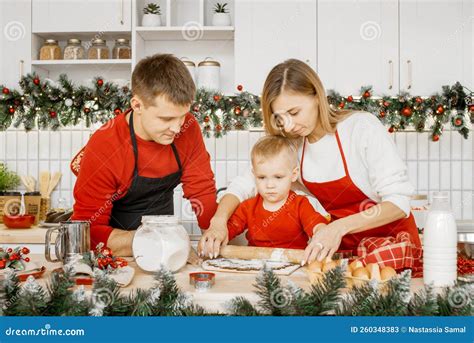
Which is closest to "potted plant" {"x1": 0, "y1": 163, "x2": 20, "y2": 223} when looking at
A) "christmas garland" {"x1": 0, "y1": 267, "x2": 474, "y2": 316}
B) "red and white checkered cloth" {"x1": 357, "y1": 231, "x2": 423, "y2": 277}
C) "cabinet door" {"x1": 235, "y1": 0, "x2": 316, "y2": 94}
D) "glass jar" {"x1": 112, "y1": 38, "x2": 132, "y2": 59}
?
"glass jar" {"x1": 112, "y1": 38, "x2": 132, "y2": 59}

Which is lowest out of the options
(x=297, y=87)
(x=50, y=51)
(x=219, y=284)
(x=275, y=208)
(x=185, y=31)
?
(x=219, y=284)

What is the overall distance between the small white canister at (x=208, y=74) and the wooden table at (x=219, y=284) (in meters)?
1.87

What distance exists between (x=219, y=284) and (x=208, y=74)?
2.11m

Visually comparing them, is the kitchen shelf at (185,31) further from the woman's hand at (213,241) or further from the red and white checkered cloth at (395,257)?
the red and white checkered cloth at (395,257)

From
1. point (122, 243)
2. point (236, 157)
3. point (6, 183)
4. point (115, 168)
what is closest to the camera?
point (122, 243)

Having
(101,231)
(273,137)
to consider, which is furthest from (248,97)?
(101,231)

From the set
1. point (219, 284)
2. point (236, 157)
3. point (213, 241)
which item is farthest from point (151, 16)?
point (219, 284)

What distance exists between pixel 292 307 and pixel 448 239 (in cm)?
38

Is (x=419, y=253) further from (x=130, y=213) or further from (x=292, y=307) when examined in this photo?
→ (x=130, y=213)

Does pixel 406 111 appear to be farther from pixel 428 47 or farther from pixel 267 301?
pixel 267 301

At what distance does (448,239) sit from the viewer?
3.63ft

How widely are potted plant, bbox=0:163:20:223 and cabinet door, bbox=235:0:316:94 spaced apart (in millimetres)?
1435

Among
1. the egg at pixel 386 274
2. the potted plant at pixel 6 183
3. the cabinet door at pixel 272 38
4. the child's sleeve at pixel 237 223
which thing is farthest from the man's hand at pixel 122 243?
the potted plant at pixel 6 183

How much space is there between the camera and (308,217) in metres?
1.69
